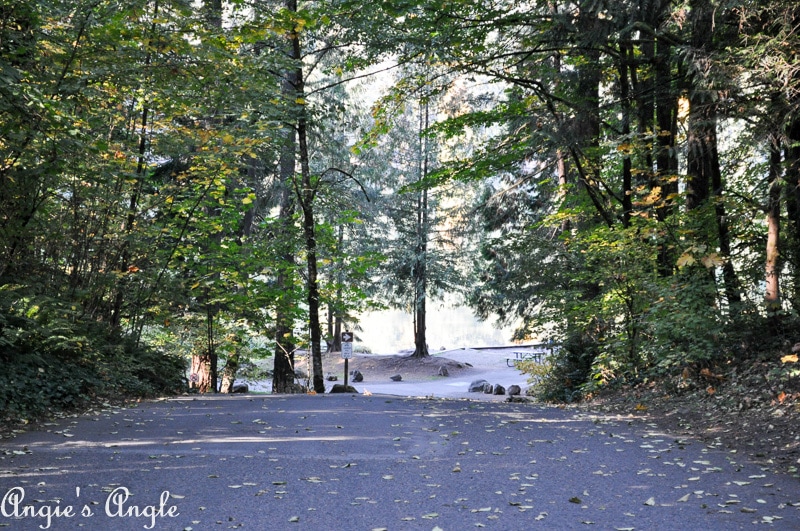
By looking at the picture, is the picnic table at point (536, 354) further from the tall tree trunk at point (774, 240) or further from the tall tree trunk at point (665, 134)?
the tall tree trunk at point (774, 240)

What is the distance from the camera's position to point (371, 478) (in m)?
4.97

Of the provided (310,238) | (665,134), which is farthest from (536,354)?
(665,134)

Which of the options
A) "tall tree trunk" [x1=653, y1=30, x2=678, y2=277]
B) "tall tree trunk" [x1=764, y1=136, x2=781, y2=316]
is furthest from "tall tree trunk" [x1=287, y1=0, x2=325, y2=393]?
"tall tree trunk" [x1=764, y1=136, x2=781, y2=316]

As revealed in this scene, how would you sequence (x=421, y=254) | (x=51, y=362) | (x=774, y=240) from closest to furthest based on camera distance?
(x=51, y=362), (x=774, y=240), (x=421, y=254)

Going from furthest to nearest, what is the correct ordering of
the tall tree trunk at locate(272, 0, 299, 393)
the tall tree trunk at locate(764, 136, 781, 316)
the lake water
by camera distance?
the lake water → the tall tree trunk at locate(272, 0, 299, 393) → the tall tree trunk at locate(764, 136, 781, 316)

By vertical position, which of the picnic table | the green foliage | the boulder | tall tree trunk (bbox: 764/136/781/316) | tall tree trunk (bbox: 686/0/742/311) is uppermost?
tall tree trunk (bbox: 686/0/742/311)

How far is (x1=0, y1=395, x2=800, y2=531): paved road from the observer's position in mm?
3963

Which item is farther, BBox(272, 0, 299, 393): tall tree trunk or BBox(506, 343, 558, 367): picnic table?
BBox(506, 343, 558, 367): picnic table

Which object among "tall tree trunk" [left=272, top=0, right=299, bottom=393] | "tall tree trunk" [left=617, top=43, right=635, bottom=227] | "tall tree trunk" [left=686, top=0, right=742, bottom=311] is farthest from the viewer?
"tall tree trunk" [left=272, top=0, right=299, bottom=393]

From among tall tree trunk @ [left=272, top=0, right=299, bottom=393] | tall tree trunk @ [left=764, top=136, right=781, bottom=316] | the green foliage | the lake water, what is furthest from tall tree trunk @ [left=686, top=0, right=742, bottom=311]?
the lake water

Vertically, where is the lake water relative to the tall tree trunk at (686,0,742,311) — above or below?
below

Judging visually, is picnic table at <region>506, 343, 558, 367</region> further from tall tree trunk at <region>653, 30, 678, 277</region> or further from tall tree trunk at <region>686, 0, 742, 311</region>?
tall tree trunk at <region>686, 0, 742, 311</region>

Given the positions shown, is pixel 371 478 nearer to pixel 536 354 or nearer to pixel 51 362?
pixel 51 362

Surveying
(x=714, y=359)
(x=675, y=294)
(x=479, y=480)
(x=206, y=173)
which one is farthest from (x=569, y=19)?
(x=479, y=480)
